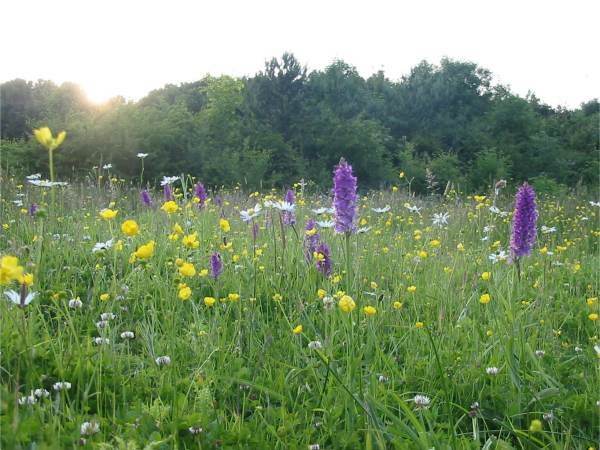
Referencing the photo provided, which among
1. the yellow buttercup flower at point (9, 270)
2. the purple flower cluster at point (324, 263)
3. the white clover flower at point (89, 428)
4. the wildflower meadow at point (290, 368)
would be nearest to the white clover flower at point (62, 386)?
the wildflower meadow at point (290, 368)

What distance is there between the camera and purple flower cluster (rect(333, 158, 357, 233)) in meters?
1.80

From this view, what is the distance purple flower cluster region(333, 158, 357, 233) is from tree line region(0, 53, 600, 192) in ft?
37.4

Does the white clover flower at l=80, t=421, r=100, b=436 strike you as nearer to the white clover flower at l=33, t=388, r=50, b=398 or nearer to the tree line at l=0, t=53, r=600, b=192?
the white clover flower at l=33, t=388, r=50, b=398

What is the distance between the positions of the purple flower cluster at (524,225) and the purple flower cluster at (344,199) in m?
0.77

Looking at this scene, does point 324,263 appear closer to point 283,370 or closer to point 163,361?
point 283,370

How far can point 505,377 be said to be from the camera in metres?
1.89

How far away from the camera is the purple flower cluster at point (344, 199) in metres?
1.80

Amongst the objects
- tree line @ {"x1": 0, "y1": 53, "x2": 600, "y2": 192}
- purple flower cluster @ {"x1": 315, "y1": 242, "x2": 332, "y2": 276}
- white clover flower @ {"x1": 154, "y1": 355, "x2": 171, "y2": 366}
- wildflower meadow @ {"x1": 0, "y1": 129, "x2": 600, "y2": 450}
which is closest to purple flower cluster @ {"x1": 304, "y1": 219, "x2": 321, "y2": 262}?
wildflower meadow @ {"x1": 0, "y1": 129, "x2": 600, "y2": 450}

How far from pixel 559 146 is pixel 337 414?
3006 cm

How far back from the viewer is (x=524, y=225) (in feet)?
7.16

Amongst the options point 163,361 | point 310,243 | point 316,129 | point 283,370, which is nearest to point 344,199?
point 283,370

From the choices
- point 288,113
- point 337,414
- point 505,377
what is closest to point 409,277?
point 505,377

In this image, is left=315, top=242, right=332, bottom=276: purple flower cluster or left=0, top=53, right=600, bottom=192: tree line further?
left=0, top=53, right=600, bottom=192: tree line

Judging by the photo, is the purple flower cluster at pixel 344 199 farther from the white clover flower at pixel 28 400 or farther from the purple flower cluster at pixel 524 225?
the white clover flower at pixel 28 400
